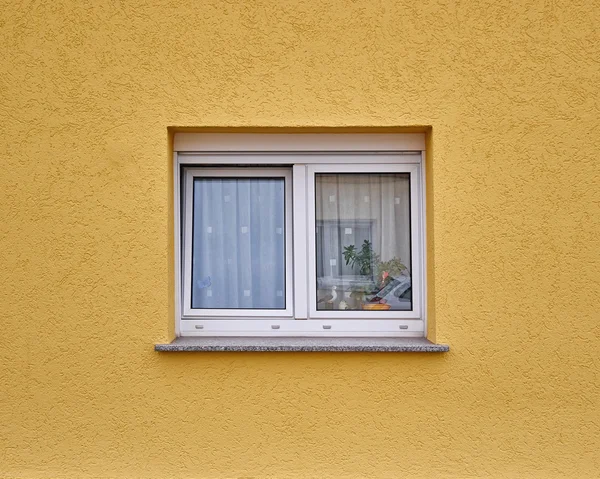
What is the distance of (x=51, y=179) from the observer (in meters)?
3.28

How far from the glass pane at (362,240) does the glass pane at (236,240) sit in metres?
0.31

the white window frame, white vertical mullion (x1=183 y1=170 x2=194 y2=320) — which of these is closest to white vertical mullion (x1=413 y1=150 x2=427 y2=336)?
the white window frame

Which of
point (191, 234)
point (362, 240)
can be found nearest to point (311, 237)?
point (362, 240)

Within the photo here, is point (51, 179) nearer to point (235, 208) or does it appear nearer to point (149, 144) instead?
point (149, 144)

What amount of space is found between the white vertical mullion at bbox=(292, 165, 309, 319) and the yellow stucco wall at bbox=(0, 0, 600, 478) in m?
0.38

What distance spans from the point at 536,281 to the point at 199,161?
2317mm

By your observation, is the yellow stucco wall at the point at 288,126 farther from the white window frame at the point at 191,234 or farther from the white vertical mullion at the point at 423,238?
the white window frame at the point at 191,234

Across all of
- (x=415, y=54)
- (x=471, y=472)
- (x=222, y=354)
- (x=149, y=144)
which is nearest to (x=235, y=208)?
(x=149, y=144)

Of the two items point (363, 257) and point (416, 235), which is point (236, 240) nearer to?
point (363, 257)

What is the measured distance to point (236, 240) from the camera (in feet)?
12.1

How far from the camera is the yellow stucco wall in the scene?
324 centimetres

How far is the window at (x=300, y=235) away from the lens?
3.50 metres

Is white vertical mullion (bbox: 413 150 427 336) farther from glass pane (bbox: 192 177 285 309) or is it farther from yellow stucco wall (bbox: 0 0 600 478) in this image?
glass pane (bbox: 192 177 285 309)

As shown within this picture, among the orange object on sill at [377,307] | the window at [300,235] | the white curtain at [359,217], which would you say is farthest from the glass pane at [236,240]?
the orange object on sill at [377,307]
